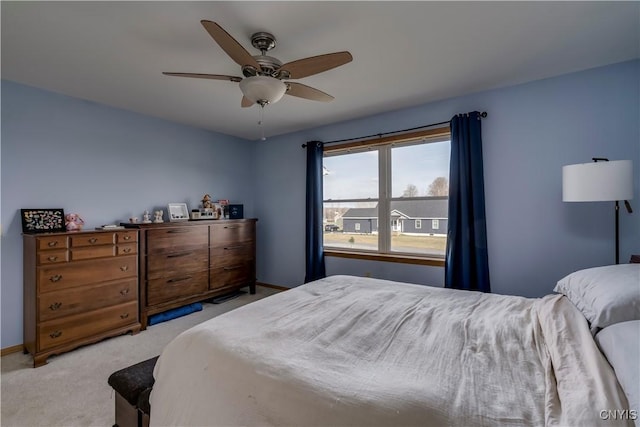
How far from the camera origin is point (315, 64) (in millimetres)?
1783

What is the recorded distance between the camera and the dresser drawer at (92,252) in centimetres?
261

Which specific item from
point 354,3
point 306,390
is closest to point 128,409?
point 306,390

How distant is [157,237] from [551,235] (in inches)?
161

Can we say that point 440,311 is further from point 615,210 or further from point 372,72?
point 372,72

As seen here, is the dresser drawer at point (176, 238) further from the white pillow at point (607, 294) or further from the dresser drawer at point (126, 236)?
the white pillow at point (607, 294)

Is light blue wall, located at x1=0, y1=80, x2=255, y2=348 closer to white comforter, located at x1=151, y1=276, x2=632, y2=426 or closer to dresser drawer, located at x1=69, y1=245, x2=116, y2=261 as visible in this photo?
dresser drawer, located at x1=69, y1=245, x2=116, y2=261

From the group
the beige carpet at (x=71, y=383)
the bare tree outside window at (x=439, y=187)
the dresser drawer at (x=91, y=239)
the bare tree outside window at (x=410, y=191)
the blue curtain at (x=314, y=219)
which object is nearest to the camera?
the beige carpet at (x=71, y=383)

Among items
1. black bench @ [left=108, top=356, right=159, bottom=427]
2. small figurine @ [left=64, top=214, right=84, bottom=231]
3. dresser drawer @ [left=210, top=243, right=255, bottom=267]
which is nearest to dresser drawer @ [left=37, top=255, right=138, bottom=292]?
small figurine @ [left=64, top=214, right=84, bottom=231]

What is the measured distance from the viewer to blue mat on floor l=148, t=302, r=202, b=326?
3.27 metres

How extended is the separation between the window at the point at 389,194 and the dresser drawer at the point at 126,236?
242cm

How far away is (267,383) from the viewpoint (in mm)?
1046

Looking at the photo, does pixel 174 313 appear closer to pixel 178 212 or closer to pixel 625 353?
pixel 178 212

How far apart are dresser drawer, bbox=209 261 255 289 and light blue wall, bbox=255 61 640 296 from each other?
227 cm

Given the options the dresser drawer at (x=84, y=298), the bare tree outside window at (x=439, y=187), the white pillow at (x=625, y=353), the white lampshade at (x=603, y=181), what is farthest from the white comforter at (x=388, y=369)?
the dresser drawer at (x=84, y=298)
